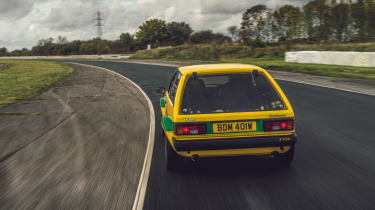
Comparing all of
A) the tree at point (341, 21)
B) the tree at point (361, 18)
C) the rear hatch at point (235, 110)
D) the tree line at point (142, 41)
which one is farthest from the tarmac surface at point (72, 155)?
the tree line at point (142, 41)

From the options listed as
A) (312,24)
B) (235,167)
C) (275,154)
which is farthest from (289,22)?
(275,154)

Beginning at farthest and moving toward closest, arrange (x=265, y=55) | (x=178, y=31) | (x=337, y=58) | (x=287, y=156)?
(x=178, y=31) < (x=265, y=55) < (x=337, y=58) < (x=287, y=156)

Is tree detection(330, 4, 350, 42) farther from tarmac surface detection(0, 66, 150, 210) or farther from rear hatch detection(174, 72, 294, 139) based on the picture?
rear hatch detection(174, 72, 294, 139)

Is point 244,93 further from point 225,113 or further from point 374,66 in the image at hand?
point 374,66

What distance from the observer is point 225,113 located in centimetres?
447

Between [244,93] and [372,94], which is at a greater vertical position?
[244,93]

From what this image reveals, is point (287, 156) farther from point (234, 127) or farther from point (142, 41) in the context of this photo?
point (142, 41)

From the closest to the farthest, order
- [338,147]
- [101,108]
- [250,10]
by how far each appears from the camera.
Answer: [338,147], [101,108], [250,10]

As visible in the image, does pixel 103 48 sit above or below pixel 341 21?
below

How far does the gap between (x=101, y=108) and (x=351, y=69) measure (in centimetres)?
1530

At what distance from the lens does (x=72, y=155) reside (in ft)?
19.8

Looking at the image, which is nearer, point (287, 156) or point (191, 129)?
point (191, 129)

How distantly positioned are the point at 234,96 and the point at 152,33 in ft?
312

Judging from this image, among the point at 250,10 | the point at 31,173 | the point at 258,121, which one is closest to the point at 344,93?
the point at 258,121
